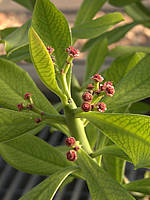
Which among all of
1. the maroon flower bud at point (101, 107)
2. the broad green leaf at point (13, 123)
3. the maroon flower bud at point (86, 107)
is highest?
the maroon flower bud at point (86, 107)

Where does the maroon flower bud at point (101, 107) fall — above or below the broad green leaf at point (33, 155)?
above

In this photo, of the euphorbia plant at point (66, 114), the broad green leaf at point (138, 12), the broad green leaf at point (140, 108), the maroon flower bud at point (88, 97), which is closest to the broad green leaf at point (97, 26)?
the euphorbia plant at point (66, 114)

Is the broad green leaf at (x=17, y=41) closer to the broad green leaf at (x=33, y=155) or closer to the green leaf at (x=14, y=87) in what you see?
the green leaf at (x=14, y=87)

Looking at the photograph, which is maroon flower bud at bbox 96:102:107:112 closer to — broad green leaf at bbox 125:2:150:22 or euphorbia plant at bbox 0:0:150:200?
euphorbia plant at bbox 0:0:150:200

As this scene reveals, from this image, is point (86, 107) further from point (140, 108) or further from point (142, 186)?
point (140, 108)

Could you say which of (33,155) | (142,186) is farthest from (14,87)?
(142,186)

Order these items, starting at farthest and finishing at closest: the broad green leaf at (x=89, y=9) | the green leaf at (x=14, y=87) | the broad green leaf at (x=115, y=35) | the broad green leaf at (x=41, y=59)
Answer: the broad green leaf at (x=115, y=35), the broad green leaf at (x=89, y=9), the green leaf at (x=14, y=87), the broad green leaf at (x=41, y=59)
